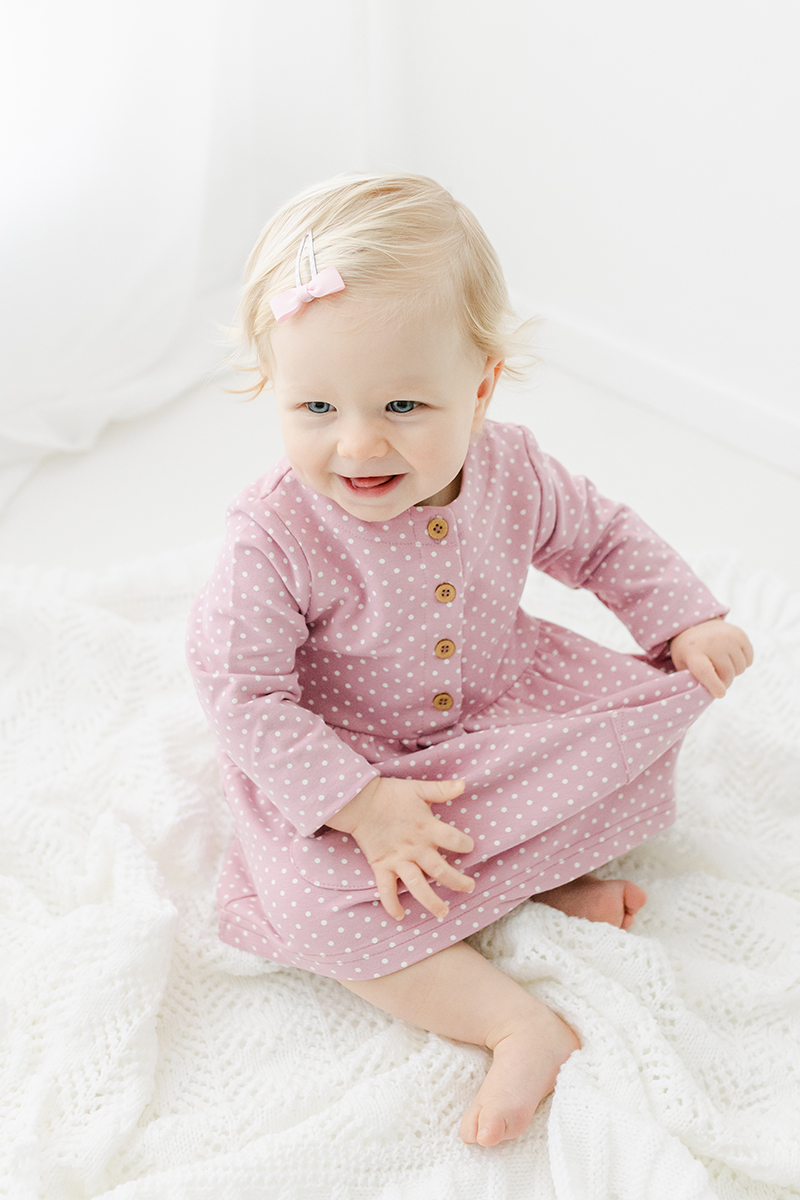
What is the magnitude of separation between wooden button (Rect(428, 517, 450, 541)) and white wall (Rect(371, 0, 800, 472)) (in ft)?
2.60

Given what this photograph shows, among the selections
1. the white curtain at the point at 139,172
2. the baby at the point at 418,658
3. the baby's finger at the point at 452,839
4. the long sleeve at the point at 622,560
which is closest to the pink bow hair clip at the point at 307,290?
the baby at the point at 418,658

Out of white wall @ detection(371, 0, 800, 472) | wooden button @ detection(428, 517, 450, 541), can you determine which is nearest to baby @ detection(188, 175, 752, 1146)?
wooden button @ detection(428, 517, 450, 541)

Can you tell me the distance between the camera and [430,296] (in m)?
0.77

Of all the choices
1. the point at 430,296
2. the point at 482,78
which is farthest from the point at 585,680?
the point at 482,78

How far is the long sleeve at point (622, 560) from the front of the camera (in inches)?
39.7

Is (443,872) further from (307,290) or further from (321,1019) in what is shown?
(307,290)

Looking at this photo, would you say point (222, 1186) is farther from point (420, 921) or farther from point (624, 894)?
point (624, 894)

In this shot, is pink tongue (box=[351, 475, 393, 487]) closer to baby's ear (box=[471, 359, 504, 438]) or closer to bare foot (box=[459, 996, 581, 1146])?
baby's ear (box=[471, 359, 504, 438])

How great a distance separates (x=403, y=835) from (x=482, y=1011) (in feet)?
0.49

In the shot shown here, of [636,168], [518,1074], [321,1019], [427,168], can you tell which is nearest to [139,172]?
[427,168]

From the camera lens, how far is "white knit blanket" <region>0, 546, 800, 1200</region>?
811mm

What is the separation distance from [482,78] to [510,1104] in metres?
1.40

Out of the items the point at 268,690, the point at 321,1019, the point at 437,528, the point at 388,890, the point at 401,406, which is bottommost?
the point at 321,1019

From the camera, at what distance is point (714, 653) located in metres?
0.99
